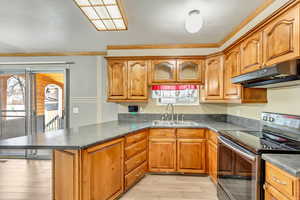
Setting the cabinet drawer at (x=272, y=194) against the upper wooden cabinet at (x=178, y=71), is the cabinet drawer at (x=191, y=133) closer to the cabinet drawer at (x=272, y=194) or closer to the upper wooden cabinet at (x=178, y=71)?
the upper wooden cabinet at (x=178, y=71)

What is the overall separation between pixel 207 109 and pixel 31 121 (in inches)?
158

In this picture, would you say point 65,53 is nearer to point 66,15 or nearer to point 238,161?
point 66,15

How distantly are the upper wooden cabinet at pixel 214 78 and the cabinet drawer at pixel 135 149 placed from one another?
1447 millimetres

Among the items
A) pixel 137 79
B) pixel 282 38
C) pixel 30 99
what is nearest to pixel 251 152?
pixel 282 38

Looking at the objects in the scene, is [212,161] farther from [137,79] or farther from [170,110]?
[137,79]

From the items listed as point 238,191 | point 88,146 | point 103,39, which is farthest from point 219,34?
point 88,146

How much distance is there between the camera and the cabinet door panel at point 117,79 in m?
3.29

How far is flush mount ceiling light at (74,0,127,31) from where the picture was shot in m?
1.78

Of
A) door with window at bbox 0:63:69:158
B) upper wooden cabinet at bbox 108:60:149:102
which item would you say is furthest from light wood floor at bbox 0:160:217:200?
upper wooden cabinet at bbox 108:60:149:102

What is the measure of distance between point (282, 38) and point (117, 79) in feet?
8.46

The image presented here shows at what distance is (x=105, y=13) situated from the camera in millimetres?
1998

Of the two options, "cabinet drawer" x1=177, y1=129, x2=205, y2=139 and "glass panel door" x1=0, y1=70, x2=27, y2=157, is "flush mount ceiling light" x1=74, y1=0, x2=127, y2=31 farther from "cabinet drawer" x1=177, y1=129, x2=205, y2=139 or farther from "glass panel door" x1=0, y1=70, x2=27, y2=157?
"glass panel door" x1=0, y1=70, x2=27, y2=157

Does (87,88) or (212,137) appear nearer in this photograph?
(212,137)

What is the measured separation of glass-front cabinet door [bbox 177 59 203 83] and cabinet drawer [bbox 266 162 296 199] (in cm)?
215
